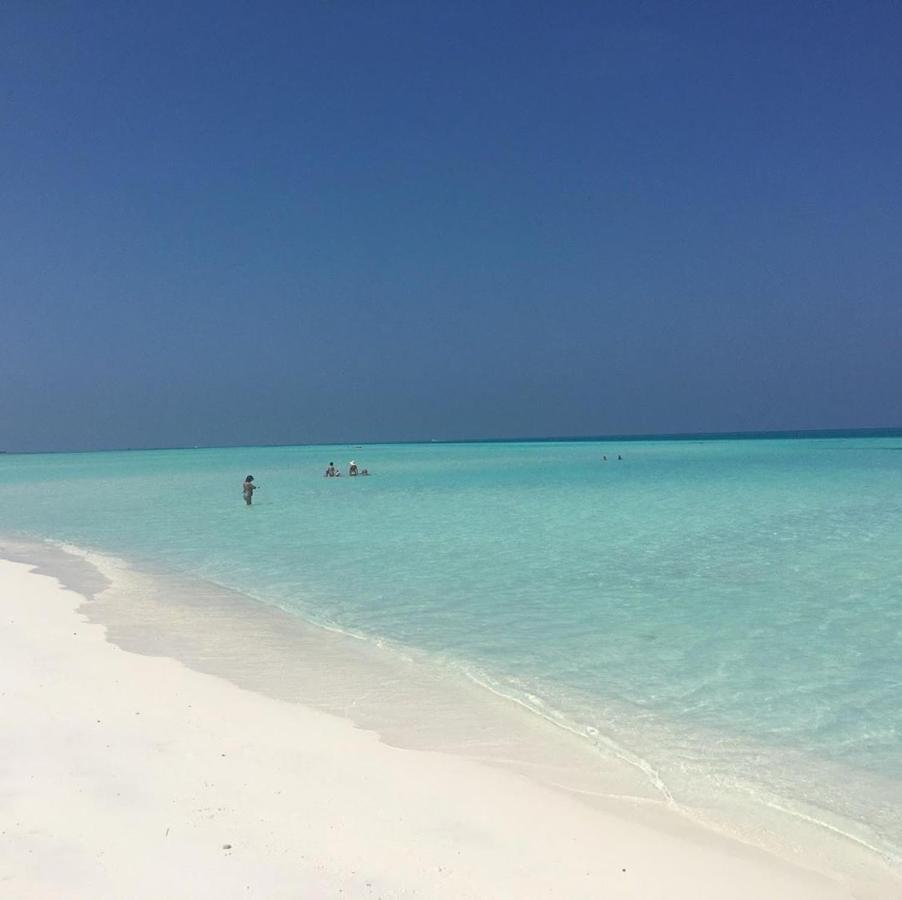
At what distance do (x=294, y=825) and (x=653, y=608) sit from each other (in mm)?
6128

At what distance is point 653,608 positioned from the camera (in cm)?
891

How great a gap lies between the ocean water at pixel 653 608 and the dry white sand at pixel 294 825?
0.81 m

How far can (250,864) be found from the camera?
3.29 meters

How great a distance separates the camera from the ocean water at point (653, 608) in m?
4.81

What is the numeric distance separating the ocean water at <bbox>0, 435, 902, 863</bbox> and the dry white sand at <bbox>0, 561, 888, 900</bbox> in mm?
809

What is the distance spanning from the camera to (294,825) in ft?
12.1

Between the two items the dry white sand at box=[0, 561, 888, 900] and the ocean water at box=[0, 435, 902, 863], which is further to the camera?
the ocean water at box=[0, 435, 902, 863]

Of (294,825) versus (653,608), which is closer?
(294,825)

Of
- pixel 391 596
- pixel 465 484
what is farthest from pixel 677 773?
pixel 465 484

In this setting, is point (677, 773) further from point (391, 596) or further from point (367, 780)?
point (391, 596)

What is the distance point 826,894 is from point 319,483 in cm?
3505

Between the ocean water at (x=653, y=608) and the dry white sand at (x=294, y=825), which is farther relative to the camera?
the ocean water at (x=653, y=608)

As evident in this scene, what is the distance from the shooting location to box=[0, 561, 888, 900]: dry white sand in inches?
126

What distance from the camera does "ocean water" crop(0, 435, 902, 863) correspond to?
4.81 meters
